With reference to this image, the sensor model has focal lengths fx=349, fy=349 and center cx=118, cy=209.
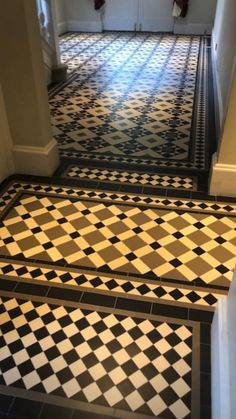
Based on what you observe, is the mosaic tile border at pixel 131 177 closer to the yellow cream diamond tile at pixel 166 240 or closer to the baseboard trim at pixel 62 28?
the yellow cream diamond tile at pixel 166 240

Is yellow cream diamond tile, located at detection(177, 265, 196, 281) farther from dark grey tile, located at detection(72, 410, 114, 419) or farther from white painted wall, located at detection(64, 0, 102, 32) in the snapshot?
white painted wall, located at detection(64, 0, 102, 32)

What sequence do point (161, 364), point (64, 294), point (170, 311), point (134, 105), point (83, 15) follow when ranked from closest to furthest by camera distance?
point (161, 364) < point (170, 311) < point (64, 294) < point (134, 105) < point (83, 15)

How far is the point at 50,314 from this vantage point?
2.01m

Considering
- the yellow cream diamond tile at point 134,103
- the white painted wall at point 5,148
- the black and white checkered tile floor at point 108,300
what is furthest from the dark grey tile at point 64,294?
the yellow cream diamond tile at point 134,103

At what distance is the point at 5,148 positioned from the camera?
10.3ft

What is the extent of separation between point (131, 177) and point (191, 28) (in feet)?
24.1

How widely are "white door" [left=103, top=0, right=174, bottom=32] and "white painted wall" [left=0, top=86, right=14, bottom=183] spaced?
7476 millimetres

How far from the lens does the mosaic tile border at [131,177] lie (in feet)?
10.4

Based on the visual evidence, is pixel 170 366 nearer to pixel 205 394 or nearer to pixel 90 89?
pixel 205 394

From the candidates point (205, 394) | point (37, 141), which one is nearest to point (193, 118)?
point (37, 141)

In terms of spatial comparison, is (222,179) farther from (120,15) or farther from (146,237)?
(120,15)

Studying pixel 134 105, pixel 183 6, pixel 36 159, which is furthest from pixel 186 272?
pixel 183 6

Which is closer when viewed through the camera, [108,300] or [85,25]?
[108,300]

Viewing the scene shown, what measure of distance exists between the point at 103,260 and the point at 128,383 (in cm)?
85
